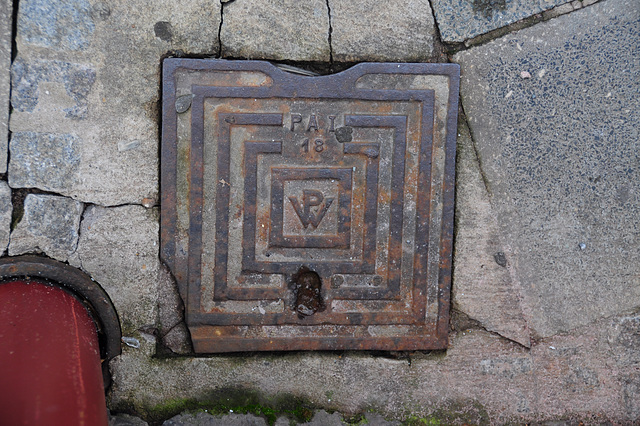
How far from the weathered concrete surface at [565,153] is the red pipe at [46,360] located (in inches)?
60.5

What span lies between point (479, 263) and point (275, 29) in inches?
48.1

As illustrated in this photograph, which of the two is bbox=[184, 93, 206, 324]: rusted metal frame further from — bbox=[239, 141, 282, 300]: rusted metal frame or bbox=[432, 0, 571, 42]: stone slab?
bbox=[432, 0, 571, 42]: stone slab

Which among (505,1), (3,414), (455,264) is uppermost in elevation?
(505,1)

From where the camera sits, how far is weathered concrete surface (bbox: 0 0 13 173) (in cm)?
151

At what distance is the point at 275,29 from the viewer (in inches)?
64.6

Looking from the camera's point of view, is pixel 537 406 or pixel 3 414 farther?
pixel 537 406

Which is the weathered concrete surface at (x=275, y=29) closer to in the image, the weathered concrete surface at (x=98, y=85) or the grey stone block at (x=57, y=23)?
the weathered concrete surface at (x=98, y=85)

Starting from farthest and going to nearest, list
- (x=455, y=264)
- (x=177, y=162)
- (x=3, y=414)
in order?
(x=455, y=264)
(x=177, y=162)
(x=3, y=414)

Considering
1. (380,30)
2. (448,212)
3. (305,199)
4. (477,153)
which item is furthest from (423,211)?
(380,30)

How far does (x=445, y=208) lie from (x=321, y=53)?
77 centimetres

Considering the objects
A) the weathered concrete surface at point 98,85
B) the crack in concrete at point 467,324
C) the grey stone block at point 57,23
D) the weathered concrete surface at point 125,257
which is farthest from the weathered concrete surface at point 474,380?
the grey stone block at point 57,23

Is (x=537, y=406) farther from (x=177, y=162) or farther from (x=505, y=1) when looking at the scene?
(x=177, y=162)

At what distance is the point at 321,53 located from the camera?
1.67 meters

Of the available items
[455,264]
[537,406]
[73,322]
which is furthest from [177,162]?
[537,406]
